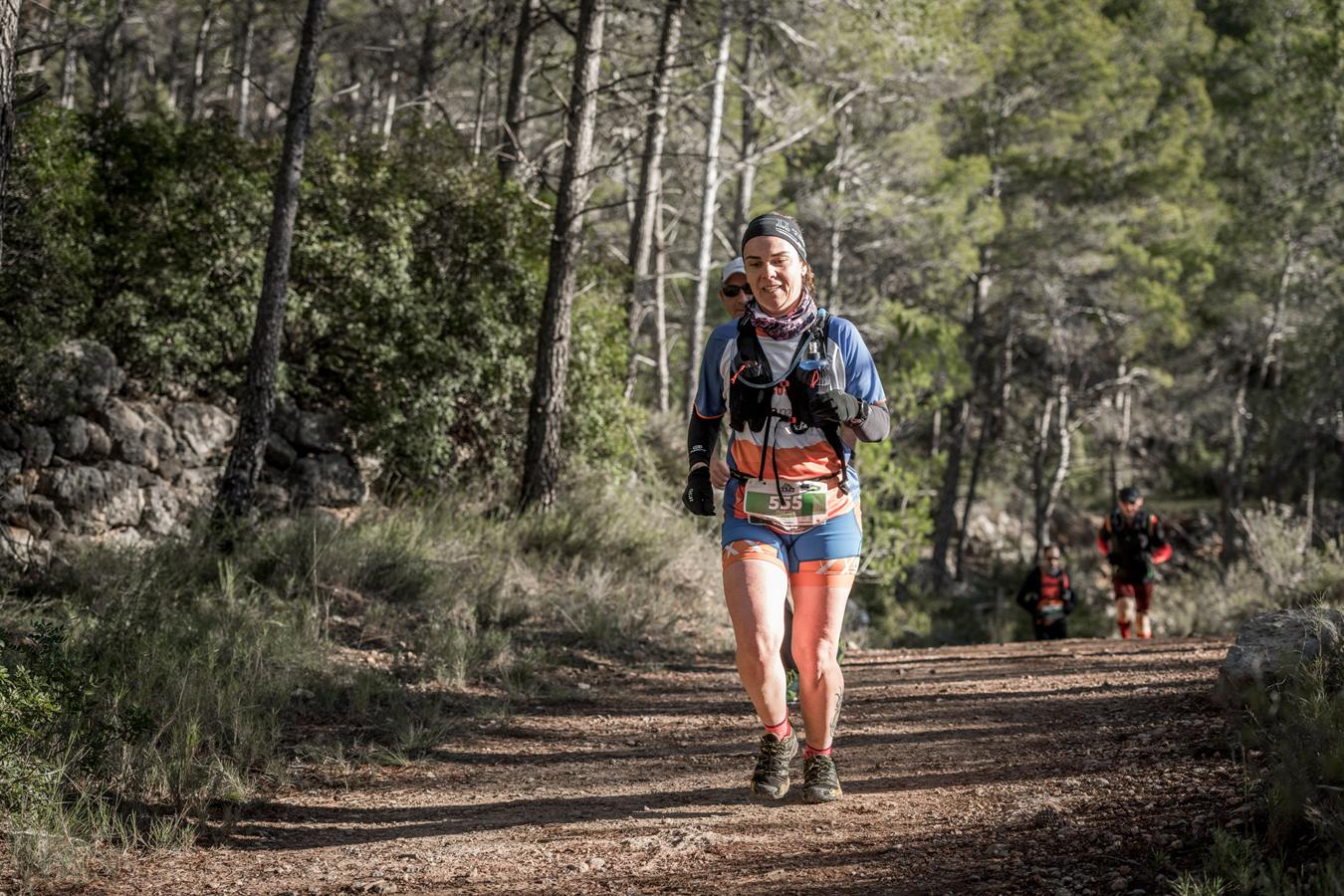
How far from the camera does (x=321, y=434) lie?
10883 mm

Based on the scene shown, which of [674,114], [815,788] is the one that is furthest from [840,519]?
[674,114]

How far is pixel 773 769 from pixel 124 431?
6.97m

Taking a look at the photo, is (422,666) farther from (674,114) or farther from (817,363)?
(674,114)

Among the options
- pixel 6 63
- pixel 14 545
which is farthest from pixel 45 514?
pixel 6 63

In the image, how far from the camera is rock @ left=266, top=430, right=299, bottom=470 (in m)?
10.5

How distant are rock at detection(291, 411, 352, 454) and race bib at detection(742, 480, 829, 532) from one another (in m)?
7.42

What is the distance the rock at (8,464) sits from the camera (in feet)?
27.7

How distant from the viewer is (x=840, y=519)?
4.30 meters

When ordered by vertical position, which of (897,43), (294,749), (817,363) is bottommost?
(294,749)

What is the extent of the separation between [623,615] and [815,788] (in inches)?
171

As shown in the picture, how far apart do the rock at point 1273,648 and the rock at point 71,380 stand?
7.95m

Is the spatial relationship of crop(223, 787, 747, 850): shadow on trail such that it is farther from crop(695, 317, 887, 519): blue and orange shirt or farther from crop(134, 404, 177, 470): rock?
crop(134, 404, 177, 470): rock

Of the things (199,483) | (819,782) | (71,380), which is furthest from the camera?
(199,483)

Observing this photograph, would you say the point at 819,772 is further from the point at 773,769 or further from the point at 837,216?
the point at 837,216
